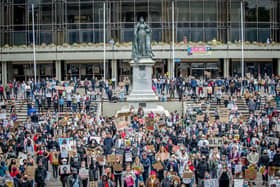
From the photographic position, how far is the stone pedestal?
34.8 metres

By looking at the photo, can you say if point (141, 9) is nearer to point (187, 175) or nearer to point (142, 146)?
point (142, 146)

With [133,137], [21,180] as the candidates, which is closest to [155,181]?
[21,180]

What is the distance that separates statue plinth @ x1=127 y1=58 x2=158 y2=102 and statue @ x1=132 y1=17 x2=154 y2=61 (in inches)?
14.1

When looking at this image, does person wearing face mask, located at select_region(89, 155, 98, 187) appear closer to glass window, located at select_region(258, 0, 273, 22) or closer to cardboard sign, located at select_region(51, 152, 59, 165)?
cardboard sign, located at select_region(51, 152, 59, 165)

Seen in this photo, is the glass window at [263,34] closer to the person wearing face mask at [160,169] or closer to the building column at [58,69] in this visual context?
the building column at [58,69]

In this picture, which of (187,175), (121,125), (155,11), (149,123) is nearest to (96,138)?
(121,125)

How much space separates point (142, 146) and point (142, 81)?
44.9 feet

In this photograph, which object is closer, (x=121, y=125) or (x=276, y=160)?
(x=276, y=160)

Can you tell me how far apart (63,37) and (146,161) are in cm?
4442

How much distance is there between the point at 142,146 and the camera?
71.6ft

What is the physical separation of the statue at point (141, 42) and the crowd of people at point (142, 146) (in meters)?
3.89

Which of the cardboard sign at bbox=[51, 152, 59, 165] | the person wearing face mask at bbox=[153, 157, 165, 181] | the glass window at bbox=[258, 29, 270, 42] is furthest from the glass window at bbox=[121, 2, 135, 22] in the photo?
the person wearing face mask at bbox=[153, 157, 165, 181]

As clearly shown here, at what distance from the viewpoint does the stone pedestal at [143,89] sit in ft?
114

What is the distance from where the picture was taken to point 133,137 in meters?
24.0
